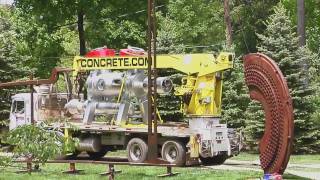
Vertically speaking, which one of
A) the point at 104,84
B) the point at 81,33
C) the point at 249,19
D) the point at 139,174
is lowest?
the point at 139,174

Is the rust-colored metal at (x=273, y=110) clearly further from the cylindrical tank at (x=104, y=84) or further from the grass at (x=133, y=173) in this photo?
the cylindrical tank at (x=104, y=84)

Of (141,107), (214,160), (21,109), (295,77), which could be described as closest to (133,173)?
(214,160)

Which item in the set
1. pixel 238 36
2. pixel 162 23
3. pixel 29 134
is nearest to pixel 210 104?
pixel 29 134

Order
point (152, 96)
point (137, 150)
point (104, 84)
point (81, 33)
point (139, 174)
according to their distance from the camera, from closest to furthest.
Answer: point (139, 174) < point (152, 96) < point (137, 150) < point (104, 84) < point (81, 33)

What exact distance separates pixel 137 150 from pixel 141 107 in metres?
1.58

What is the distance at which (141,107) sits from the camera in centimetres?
2183

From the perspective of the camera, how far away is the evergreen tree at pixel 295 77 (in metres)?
26.4

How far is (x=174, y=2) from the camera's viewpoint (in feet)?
143

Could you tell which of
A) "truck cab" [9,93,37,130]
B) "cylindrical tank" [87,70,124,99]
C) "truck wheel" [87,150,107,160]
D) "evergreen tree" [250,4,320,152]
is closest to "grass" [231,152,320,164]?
"evergreen tree" [250,4,320,152]

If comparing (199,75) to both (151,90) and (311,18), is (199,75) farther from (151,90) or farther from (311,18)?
(311,18)

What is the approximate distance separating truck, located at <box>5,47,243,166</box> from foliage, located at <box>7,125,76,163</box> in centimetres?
948

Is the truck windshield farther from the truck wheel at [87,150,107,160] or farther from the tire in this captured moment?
the tire

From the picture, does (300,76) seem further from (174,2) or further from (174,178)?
(174,2)

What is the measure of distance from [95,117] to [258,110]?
6914 mm
